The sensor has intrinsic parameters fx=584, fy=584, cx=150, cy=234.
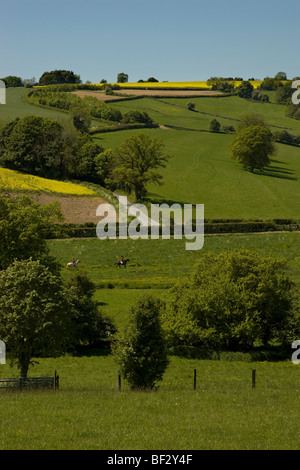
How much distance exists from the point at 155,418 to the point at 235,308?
71.0 feet

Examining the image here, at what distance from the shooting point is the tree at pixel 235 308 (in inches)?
1613

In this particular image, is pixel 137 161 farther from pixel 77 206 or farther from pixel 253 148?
pixel 253 148

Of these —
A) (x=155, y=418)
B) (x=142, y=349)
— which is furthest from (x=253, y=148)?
(x=155, y=418)

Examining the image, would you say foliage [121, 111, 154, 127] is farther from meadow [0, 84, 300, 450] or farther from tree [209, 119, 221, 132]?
meadow [0, 84, 300, 450]

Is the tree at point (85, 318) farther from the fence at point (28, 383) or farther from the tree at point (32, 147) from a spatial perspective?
the tree at point (32, 147)

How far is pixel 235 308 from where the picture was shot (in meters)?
41.5

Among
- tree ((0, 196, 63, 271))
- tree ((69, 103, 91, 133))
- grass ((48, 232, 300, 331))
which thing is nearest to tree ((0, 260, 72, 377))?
tree ((0, 196, 63, 271))

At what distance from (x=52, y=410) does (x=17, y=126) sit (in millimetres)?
92461

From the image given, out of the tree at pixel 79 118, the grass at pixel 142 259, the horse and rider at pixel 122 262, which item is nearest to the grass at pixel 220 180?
the tree at pixel 79 118

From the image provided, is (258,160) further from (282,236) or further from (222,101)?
(222,101)

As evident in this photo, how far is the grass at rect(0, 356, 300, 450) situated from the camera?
17.8 metres

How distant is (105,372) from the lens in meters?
35.5

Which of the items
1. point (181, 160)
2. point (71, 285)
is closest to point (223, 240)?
point (71, 285)

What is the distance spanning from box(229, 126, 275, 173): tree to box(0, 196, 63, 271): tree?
86868 millimetres
